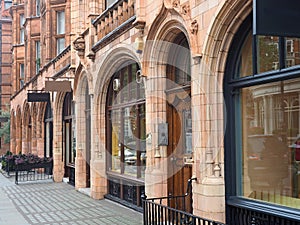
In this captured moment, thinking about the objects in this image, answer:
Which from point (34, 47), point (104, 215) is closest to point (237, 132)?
point (104, 215)

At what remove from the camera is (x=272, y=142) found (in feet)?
19.6

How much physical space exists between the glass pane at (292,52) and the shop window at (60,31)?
1548 centimetres

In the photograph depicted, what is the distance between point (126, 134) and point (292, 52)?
21.0ft

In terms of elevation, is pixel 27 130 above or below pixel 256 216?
above

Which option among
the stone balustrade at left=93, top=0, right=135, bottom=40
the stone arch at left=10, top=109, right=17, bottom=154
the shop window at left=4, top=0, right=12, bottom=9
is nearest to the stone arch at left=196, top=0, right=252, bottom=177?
the stone balustrade at left=93, top=0, right=135, bottom=40

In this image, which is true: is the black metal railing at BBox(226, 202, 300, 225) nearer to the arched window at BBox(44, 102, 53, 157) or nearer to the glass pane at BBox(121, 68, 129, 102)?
the glass pane at BBox(121, 68, 129, 102)

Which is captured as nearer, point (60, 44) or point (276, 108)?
point (276, 108)

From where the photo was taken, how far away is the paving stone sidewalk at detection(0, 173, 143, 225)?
9.31 meters

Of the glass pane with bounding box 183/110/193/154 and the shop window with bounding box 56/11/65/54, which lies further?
the shop window with bounding box 56/11/65/54

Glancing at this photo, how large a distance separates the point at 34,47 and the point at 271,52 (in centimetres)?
2078

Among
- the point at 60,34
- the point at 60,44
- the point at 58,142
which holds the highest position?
the point at 60,34

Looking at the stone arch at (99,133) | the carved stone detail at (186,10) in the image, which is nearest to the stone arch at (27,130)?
the stone arch at (99,133)

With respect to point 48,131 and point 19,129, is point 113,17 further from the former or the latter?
point 19,129

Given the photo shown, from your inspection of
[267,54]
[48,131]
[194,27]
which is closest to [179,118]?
[194,27]
